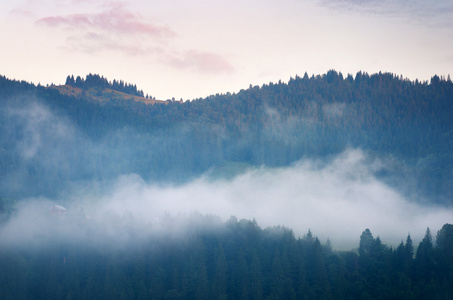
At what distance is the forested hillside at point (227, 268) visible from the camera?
4749 inches

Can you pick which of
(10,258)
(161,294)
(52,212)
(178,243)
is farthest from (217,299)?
(52,212)

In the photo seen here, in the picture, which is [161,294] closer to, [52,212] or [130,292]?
[130,292]

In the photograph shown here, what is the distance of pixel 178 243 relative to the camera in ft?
471

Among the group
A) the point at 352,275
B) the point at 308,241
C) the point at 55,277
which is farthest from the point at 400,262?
the point at 55,277

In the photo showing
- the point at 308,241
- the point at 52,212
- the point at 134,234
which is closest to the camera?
the point at 308,241

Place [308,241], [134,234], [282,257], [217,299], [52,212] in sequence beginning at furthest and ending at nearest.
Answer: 1. [52,212]
2. [134,234]
3. [308,241]
4. [282,257]
5. [217,299]

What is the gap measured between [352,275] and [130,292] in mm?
49137

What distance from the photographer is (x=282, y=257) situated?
131375 millimetres

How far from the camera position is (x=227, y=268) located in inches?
5266

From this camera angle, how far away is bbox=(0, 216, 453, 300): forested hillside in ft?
396

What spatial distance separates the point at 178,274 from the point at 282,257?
2462cm

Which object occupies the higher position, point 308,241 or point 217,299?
point 308,241

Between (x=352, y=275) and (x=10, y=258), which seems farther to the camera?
(x=10, y=258)

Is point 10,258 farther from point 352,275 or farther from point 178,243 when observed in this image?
point 352,275
